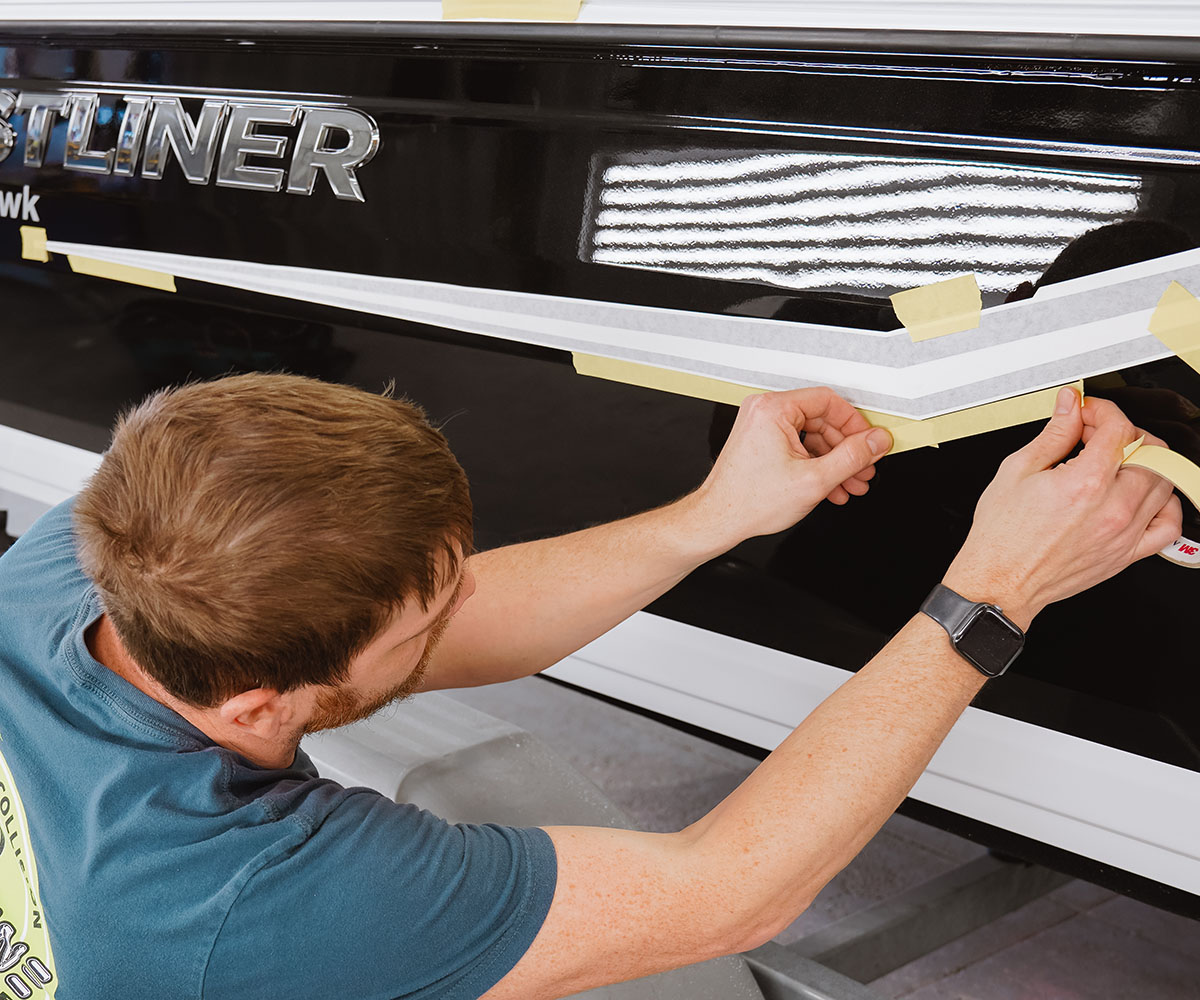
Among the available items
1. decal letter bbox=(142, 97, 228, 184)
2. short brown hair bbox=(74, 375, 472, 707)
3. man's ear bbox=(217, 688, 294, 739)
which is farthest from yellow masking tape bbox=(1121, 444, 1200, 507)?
decal letter bbox=(142, 97, 228, 184)

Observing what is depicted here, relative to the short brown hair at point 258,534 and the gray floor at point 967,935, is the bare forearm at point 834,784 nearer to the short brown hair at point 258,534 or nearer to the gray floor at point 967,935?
the short brown hair at point 258,534

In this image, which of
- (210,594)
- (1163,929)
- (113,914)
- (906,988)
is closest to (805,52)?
(210,594)

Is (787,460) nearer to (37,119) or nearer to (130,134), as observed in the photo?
(130,134)

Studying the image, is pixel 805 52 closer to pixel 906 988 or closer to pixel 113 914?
pixel 113 914

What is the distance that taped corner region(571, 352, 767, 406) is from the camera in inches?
55.3

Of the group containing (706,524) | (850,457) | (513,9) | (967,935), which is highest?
(513,9)

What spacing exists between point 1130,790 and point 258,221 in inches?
56.9

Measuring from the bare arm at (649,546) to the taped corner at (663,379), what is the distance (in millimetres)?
85

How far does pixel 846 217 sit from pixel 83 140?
143 cm

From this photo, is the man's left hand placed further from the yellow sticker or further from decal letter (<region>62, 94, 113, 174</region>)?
decal letter (<region>62, 94, 113, 174</region>)

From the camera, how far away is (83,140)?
2.03 metres

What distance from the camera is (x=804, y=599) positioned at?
146 cm

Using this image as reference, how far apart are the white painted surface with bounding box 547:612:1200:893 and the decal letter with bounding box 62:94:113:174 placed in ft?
3.98

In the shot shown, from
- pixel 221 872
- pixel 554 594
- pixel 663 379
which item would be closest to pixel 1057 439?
pixel 663 379
